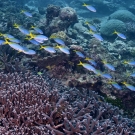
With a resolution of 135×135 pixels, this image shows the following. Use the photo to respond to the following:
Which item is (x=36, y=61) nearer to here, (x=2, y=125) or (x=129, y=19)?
(x=2, y=125)

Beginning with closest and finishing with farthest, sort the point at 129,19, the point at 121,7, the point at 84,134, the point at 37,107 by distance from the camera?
1. the point at 84,134
2. the point at 37,107
3. the point at 129,19
4. the point at 121,7

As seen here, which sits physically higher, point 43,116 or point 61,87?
point 43,116

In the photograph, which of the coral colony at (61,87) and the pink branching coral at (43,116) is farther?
the coral colony at (61,87)

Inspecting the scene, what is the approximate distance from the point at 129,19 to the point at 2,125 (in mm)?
19643

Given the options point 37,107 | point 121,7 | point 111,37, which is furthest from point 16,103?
point 121,7

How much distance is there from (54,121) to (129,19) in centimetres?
1899

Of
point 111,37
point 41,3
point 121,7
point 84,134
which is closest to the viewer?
point 84,134

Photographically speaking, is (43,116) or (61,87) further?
(61,87)

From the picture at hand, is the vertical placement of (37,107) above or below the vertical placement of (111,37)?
above

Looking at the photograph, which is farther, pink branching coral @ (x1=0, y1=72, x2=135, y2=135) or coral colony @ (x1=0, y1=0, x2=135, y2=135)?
coral colony @ (x1=0, y1=0, x2=135, y2=135)

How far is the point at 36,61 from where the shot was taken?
25.6ft

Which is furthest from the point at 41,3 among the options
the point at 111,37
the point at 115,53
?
the point at 115,53

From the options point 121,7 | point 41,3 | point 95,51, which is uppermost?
point 95,51

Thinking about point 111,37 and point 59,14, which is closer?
point 59,14
